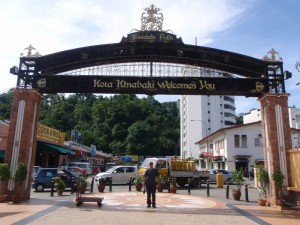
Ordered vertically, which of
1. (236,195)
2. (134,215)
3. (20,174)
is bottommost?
(134,215)

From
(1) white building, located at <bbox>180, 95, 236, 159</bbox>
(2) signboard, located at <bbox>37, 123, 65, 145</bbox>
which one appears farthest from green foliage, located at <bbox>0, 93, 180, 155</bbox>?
(2) signboard, located at <bbox>37, 123, 65, 145</bbox>

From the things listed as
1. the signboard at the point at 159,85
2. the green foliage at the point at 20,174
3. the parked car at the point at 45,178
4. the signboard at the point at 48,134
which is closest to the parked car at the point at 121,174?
the parked car at the point at 45,178

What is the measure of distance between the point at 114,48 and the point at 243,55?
6.07 m

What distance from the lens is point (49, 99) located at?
293 feet

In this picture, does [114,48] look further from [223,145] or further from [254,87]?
[223,145]

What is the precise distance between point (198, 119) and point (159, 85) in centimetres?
6745

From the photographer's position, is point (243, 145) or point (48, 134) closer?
point (48, 134)

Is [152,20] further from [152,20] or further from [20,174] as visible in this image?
[20,174]

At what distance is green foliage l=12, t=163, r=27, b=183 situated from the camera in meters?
13.0

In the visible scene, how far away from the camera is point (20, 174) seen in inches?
513

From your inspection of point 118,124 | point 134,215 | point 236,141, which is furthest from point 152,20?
point 118,124

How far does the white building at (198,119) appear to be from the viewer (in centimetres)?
7944

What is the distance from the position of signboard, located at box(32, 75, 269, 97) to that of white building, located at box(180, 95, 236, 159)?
64250 mm

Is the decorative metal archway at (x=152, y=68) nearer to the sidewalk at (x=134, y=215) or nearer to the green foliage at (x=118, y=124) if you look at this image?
the sidewalk at (x=134, y=215)
